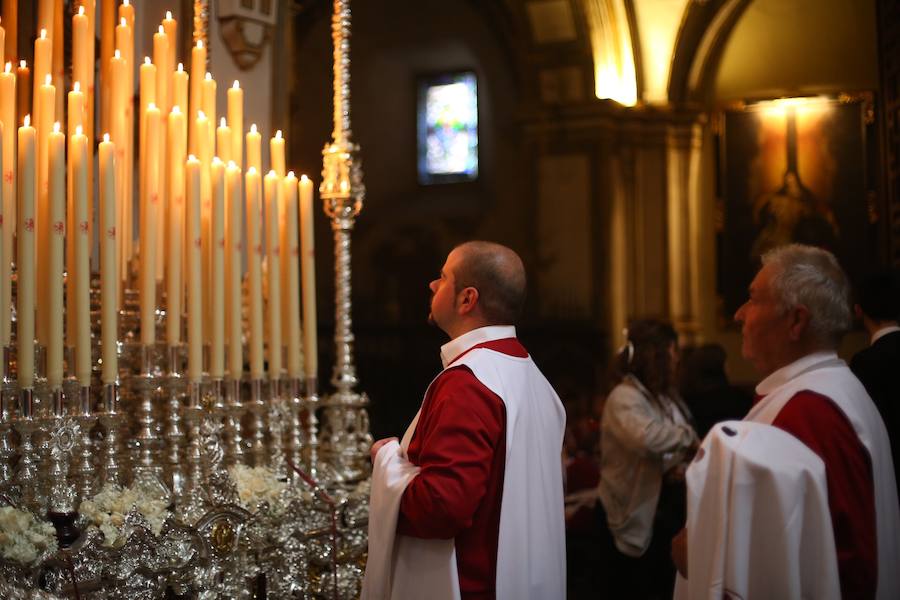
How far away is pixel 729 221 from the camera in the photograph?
414 inches

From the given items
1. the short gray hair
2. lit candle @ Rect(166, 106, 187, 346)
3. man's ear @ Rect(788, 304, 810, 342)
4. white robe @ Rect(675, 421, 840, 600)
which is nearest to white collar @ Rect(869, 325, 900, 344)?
the short gray hair

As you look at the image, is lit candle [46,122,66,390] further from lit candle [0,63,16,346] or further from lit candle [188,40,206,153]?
lit candle [188,40,206,153]

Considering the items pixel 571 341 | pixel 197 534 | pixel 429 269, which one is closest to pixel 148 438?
pixel 197 534

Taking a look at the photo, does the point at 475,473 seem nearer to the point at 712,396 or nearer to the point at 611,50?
the point at 712,396

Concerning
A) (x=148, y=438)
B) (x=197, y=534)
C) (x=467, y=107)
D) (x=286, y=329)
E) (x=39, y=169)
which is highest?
(x=467, y=107)

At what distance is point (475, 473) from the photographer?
101 inches

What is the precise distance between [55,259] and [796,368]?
180 cm

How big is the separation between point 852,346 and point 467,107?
440 cm

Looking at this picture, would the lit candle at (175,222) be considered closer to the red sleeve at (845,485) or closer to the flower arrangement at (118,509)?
the flower arrangement at (118,509)

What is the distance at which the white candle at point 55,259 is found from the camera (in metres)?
2.74

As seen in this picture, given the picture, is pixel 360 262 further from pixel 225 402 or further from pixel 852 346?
pixel 225 402

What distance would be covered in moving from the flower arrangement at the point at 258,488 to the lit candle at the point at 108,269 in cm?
51

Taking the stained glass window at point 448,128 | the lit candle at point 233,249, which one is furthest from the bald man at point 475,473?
the stained glass window at point 448,128

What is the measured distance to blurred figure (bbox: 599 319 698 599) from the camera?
4.77 m
